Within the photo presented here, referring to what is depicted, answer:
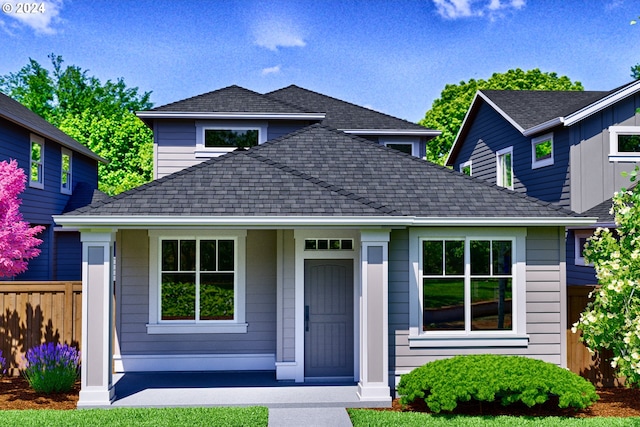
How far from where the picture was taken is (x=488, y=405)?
348 inches

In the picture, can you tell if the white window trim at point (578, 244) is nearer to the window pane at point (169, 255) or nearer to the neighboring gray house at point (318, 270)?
the neighboring gray house at point (318, 270)

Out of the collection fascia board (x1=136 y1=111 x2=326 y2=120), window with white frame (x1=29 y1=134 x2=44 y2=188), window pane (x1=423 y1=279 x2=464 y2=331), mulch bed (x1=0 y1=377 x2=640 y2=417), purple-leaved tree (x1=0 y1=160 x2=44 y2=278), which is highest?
fascia board (x1=136 y1=111 x2=326 y2=120)

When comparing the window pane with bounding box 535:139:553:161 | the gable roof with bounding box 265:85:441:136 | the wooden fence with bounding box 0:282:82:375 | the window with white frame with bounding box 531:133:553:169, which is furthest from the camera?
the gable roof with bounding box 265:85:441:136

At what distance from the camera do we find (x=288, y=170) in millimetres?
10656

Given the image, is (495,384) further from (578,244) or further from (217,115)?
(217,115)

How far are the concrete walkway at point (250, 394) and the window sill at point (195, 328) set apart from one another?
0.81 m

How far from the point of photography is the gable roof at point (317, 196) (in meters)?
9.01

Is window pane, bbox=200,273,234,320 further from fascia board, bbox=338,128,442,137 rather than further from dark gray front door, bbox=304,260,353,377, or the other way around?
fascia board, bbox=338,128,442,137

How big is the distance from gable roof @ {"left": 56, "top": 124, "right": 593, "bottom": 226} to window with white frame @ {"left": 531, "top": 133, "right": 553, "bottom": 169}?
807 centimetres

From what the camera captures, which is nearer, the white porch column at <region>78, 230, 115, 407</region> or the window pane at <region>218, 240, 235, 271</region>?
the white porch column at <region>78, 230, 115, 407</region>

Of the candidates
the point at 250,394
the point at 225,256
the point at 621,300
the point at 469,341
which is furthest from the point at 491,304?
the point at 225,256

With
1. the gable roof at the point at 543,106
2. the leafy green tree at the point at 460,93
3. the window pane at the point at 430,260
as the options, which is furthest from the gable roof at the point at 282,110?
the leafy green tree at the point at 460,93

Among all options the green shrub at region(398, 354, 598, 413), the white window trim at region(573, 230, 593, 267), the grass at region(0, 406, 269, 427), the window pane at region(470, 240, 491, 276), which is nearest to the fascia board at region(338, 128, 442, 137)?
the white window trim at region(573, 230, 593, 267)

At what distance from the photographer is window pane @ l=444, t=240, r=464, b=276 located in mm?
10000
